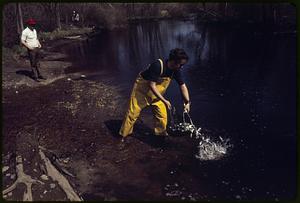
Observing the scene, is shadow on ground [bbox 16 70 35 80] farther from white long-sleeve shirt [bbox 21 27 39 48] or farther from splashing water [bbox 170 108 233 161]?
splashing water [bbox 170 108 233 161]

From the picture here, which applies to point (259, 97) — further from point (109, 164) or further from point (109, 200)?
point (109, 200)

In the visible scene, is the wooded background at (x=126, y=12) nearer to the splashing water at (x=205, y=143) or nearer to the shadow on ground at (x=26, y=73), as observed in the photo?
the shadow on ground at (x=26, y=73)

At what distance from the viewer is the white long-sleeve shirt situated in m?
11.2

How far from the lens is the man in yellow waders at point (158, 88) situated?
6395 mm

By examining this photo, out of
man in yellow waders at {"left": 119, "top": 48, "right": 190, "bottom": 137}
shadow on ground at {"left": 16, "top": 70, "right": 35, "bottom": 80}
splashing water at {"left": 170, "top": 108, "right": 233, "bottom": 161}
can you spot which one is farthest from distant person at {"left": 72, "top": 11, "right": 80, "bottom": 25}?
man in yellow waders at {"left": 119, "top": 48, "right": 190, "bottom": 137}

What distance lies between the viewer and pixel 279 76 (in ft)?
41.5

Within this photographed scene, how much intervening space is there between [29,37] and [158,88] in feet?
21.3

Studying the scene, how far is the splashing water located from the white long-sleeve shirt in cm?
607

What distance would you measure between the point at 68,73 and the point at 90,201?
9556 millimetres

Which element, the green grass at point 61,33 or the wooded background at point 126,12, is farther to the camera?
the green grass at point 61,33

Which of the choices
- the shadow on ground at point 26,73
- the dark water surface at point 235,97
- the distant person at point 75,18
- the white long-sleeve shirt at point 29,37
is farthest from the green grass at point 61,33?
the white long-sleeve shirt at point 29,37

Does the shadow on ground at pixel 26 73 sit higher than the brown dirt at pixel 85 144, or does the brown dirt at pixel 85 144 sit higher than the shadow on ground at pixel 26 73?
the shadow on ground at pixel 26 73

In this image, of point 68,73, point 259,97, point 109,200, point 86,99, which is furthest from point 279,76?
point 109,200

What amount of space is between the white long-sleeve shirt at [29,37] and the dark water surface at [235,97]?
2.80 metres
